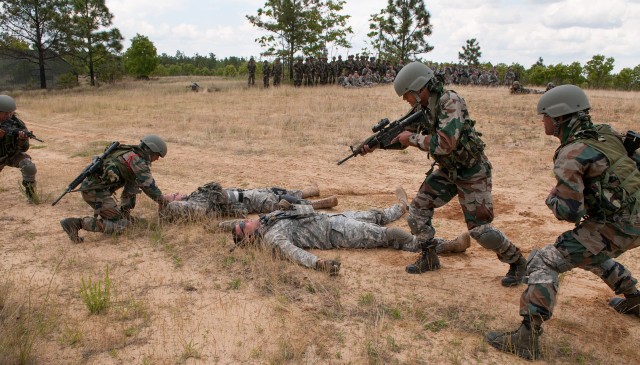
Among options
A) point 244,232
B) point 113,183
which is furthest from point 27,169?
point 244,232

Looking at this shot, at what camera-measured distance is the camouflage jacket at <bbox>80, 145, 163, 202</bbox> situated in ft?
18.7

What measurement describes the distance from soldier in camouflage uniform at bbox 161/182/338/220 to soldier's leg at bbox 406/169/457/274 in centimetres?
199

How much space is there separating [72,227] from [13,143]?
7.44ft

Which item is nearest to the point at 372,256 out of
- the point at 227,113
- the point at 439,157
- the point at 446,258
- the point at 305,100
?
the point at 446,258

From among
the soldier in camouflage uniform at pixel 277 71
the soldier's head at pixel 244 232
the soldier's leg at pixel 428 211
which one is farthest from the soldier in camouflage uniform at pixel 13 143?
the soldier in camouflage uniform at pixel 277 71

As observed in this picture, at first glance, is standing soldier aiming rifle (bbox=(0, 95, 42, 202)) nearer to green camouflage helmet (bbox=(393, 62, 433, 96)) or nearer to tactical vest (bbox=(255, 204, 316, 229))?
tactical vest (bbox=(255, 204, 316, 229))

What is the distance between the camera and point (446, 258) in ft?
16.6

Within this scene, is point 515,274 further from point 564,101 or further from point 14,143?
point 14,143

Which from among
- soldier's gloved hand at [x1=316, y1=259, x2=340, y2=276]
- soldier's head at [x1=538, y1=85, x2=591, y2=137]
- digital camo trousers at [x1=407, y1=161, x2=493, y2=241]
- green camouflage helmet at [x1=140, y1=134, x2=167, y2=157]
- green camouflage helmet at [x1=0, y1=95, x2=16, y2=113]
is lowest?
soldier's gloved hand at [x1=316, y1=259, x2=340, y2=276]

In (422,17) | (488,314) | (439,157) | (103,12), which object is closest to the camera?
(488,314)

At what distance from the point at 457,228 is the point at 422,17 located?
3397cm

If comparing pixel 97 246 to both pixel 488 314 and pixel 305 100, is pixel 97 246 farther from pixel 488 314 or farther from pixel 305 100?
pixel 305 100

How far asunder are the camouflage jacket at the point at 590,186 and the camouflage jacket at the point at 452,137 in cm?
94

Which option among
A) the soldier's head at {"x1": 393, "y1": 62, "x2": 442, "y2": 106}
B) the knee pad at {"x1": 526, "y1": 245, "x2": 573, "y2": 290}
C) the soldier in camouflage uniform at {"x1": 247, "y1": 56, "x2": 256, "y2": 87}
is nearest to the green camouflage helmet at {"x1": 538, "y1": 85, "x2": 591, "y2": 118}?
A: the knee pad at {"x1": 526, "y1": 245, "x2": 573, "y2": 290}
